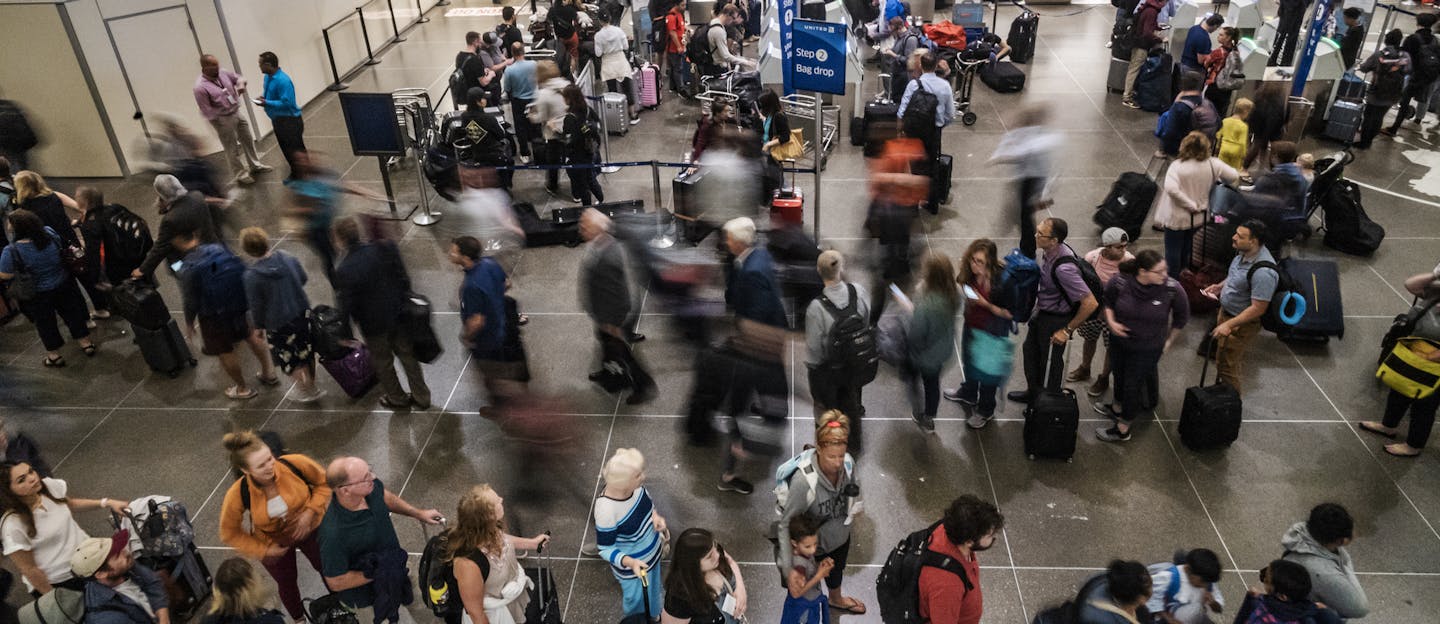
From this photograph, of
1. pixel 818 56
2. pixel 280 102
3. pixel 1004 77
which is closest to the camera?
pixel 818 56

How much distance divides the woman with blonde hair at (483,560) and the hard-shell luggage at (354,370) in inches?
137

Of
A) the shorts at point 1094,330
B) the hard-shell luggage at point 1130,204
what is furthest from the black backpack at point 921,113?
the shorts at point 1094,330

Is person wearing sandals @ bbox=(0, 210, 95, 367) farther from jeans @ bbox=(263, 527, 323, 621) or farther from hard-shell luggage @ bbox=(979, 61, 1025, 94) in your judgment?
hard-shell luggage @ bbox=(979, 61, 1025, 94)

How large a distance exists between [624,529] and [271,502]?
1.89 m

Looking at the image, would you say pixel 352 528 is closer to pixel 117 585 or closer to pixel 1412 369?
pixel 117 585

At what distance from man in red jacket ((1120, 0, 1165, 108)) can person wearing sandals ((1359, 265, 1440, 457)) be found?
816 cm

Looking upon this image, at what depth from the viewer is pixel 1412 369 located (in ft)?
20.5

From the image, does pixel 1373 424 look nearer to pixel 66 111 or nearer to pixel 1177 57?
pixel 1177 57

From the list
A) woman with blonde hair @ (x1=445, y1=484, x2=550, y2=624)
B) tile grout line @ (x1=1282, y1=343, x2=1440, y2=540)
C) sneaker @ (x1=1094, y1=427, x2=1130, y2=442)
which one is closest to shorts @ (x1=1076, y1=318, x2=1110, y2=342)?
sneaker @ (x1=1094, y1=427, x2=1130, y2=442)

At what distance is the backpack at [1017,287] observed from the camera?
20.9 feet

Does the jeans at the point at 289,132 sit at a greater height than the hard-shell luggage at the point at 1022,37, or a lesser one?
greater

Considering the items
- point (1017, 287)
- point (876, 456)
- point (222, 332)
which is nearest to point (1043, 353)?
point (1017, 287)

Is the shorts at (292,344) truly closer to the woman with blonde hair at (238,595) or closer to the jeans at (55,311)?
the jeans at (55,311)

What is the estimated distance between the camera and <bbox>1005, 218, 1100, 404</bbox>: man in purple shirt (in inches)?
252
